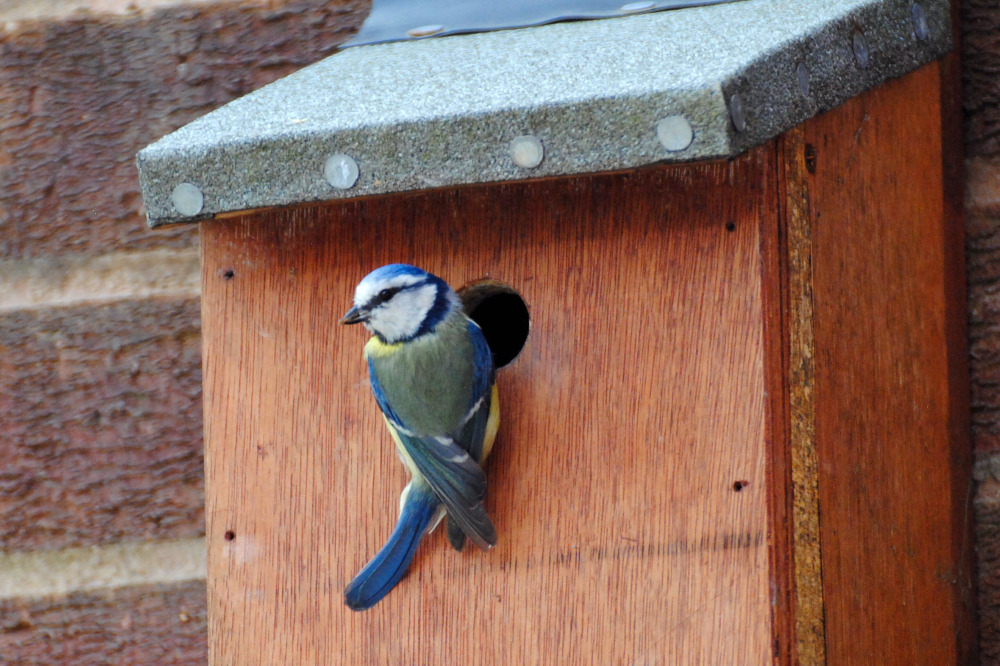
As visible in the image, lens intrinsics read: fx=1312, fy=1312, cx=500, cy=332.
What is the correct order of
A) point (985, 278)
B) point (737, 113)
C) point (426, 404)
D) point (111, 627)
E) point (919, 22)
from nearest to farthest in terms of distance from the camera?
1. point (737, 113)
2. point (426, 404)
3. point (919, 22)
4. point (985, 278)
5. point (111, 627)

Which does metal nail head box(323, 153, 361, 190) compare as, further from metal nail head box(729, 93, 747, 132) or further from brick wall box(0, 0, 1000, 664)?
brick wall box(0, 0, 1000, 664)

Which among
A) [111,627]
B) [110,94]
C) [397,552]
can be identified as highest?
[110,94]

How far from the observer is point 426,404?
4.11 ft

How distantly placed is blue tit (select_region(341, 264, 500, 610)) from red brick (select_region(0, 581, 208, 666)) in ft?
1.71

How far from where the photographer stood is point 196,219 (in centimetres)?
121

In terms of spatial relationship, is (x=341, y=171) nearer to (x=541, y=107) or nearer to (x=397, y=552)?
(x=541, y=107)

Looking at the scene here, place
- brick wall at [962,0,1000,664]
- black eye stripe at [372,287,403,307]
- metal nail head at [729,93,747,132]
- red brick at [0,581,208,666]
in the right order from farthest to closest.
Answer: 1. red brick at [0,581,208,666]
2. brick wall at [962,0,1000,664]
3. black eye stripe at [372,287,403,307]
4. metal nail head at [729,93,747,132]

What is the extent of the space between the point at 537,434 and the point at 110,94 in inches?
34.3

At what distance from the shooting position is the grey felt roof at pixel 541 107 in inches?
41.1

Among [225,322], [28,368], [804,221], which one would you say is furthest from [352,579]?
[28,368]

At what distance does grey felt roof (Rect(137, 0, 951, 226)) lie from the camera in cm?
104

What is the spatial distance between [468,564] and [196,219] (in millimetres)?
414

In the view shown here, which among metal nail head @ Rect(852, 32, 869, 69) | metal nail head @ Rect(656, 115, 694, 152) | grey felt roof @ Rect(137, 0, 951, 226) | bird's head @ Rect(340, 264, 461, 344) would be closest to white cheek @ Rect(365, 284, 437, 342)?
bird's head @ Rect(340, 264, 461, 344)

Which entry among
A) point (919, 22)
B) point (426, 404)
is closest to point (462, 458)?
point (426, 404)
